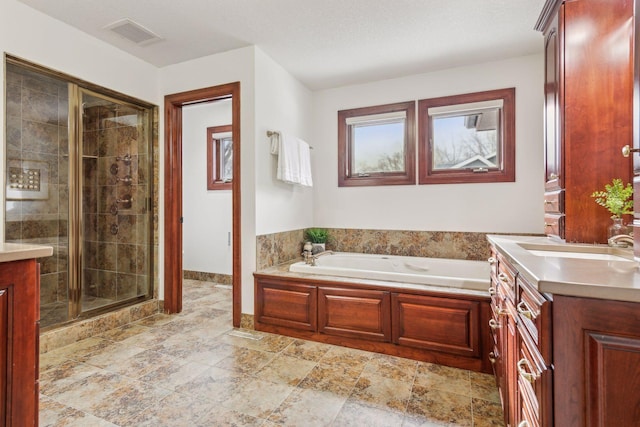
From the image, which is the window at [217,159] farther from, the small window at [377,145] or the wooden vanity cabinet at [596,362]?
the wooden vanity cabinet at [596,362]

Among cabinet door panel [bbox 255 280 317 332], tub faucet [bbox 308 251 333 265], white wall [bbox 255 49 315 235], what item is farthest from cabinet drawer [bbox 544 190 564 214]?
white wall [bbox 255 49 315 235]

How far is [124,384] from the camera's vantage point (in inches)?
75.7

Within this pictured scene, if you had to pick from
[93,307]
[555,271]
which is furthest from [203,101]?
[555,271]

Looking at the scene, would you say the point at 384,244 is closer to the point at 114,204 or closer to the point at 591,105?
the point at 591,105

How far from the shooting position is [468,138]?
10.4 ft

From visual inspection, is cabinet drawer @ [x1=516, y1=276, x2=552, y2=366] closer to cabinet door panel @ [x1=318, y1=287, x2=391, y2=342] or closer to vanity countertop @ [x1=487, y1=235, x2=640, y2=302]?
vanity countertop @ [x1=487, y1=235, x2=640, y2=302]

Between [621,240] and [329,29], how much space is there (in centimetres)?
228

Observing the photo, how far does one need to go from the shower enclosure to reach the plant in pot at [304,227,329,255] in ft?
5.35

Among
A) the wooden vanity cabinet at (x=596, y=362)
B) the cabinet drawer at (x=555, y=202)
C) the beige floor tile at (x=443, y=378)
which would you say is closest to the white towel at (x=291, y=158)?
the beige floor tile at (x=443, y=378)

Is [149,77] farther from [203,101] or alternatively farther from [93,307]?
[93,307]

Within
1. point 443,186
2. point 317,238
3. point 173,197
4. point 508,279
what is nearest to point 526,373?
point 508,279

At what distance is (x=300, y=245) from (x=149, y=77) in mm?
2264

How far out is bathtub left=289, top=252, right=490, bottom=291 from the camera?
2301 millimetres

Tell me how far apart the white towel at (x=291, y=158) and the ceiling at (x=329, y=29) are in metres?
0.76
